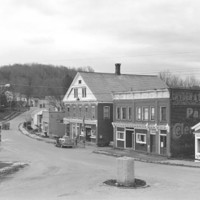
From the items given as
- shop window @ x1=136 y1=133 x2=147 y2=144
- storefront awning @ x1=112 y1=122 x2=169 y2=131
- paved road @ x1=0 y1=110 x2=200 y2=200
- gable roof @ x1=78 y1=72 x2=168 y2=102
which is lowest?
paved road @ x1=0 y1=110 x2=200 y2=200

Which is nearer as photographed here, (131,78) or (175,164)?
(175,164)

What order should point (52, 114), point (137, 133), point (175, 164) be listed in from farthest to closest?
point (52, 114) → point (137, 133) → point (175, 164)

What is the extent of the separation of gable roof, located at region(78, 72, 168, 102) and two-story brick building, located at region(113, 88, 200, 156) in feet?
31.1

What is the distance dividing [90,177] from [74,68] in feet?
418

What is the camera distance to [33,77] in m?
156

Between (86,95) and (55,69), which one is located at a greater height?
(55,69)

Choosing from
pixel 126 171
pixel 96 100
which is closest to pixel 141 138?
pixel 96 100

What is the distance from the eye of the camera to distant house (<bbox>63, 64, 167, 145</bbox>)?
57969 millimetres

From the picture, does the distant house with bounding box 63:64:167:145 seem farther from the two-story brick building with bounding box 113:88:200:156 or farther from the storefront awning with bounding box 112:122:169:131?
the two-story brick building with bounding box 113:88:200:156

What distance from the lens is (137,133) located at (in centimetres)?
4881

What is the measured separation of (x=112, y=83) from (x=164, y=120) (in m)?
19.2

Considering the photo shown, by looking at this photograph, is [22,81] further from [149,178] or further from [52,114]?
[149,178]

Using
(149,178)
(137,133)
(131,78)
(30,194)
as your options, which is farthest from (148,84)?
(30,194)

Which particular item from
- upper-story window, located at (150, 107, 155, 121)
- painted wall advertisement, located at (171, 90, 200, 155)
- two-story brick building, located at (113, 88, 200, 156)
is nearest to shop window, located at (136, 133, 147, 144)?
two-story brick building, located at (113, 88, 200, 156)
